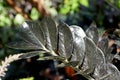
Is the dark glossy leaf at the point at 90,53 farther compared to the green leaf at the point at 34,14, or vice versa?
the green leaf at the point at 34,14

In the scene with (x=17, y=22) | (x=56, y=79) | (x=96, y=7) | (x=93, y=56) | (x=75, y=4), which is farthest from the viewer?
(x=96, y=7)

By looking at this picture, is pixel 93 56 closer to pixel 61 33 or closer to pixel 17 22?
pixel 61 33

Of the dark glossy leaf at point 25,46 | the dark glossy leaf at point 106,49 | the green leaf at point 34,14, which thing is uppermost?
the green leaf at point 34,14

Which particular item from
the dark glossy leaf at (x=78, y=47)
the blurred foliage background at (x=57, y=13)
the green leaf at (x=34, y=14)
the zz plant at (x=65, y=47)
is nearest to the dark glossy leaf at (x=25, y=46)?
the zz plant at (x=65, y=47)

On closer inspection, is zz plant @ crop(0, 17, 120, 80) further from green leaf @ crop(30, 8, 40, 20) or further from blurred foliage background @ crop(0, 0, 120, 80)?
green leaf @ crop(30, 8, 40, 20)

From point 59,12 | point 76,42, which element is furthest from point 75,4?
point 76,42

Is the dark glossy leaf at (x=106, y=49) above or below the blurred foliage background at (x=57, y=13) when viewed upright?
below

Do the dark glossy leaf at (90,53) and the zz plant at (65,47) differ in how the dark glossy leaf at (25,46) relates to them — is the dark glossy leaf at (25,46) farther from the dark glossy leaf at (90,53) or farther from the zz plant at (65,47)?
the dark glossy leaf at (90,53)
